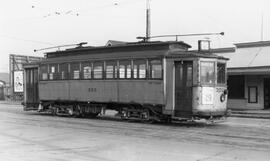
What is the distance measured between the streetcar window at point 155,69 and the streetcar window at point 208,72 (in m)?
1.83

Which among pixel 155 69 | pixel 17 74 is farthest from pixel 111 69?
pixel 17 74

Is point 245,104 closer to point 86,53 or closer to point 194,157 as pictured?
point 86,53

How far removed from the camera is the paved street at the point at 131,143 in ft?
34.0

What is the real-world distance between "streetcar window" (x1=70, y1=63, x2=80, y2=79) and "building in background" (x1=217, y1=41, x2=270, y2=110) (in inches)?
502

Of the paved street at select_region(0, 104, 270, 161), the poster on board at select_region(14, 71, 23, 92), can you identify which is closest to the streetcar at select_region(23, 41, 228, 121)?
the paved street at select_region(0, 104, 270, 161)

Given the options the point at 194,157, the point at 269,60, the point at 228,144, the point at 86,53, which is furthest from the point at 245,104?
the point at 194,157

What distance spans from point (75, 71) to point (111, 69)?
2.70 meters

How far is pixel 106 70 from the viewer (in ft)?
67.6

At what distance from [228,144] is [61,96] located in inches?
495

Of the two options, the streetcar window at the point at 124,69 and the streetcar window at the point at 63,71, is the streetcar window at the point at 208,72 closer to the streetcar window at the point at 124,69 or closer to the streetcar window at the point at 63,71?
the streetcar window at the point at 124,69

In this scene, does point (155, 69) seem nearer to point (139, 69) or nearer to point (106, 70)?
point (139, 69)

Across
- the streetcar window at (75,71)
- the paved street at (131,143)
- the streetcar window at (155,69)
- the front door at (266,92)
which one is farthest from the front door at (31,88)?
the front door at (266,92)

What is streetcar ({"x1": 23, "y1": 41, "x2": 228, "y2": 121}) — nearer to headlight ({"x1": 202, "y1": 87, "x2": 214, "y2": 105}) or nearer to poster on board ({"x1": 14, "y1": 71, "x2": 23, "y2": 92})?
headlight ({"x1": 202, "y1": 87, "x2": 214, "y2": 105})

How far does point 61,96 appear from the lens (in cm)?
2320
